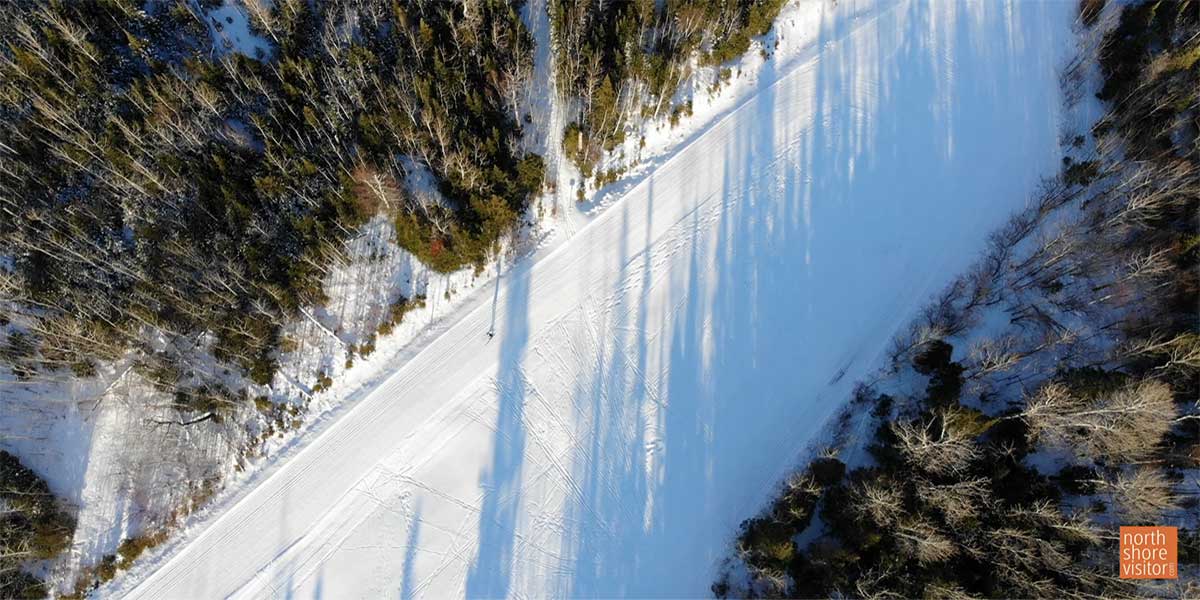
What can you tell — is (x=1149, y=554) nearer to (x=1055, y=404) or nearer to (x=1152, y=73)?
(x=1055, y=404)

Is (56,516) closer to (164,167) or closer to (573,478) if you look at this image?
(164,167)

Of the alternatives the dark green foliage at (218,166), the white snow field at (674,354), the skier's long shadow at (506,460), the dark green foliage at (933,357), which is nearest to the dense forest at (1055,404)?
the dark green foliage at (933,357)

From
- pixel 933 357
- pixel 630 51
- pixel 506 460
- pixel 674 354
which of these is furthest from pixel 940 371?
pixel 630 51

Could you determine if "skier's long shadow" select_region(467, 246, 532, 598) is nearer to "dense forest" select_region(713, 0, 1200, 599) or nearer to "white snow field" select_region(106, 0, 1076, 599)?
"white snow field" select_region(106, 0, 1076, 599)

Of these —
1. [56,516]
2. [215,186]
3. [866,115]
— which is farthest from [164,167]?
[866,115]

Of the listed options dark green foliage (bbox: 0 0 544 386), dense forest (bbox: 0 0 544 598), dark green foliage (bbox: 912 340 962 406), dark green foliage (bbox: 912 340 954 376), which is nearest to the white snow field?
dark green foliage (bbox: 912 340 954 376)

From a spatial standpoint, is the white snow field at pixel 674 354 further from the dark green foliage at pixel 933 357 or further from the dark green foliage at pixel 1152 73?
the dark green foliage at pixel 1152 73
